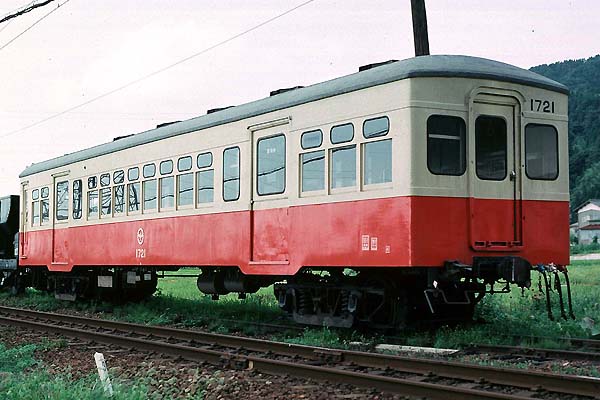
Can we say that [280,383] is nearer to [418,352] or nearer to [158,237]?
[418,352]

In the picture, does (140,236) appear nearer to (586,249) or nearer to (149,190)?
(149,190)

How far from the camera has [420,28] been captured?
16766 mm

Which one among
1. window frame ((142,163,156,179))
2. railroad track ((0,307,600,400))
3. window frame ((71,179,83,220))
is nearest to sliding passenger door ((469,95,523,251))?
railroad track ((0,307,600,400))

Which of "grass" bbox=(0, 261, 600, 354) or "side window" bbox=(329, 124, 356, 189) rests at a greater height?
"side window" bbox=(329, 124, 356, 189)

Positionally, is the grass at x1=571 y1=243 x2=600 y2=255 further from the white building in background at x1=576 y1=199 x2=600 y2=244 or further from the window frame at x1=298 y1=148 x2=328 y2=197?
the window frame at x1=298 y1=148 x2=328 y2=197

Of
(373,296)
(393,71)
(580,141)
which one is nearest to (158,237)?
(373,296)

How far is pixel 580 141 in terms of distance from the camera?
3873 inches

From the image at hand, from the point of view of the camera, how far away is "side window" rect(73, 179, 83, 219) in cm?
1983

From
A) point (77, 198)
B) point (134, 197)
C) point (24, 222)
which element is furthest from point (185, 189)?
point (24, 222)

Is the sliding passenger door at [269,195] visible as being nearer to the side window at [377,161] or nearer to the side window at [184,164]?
the side window at [377,161]

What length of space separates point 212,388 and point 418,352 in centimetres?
304

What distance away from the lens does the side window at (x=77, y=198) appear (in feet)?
65.0

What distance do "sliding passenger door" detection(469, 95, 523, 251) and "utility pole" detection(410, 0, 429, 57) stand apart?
214 inches

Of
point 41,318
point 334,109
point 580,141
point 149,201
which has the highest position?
point 580,141
